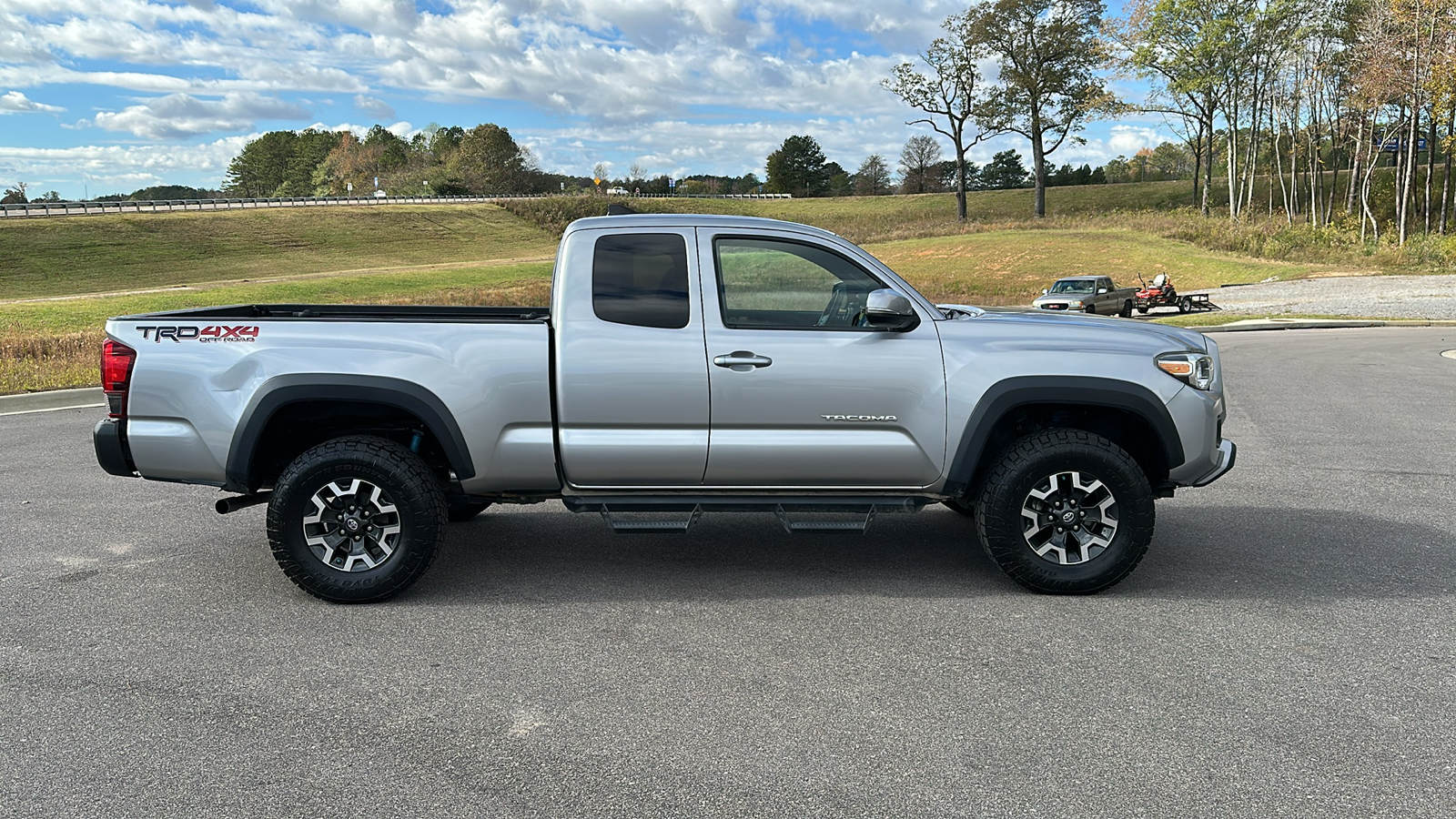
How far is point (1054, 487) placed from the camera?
5090 mm

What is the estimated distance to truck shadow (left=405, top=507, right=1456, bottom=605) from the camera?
5266 mm

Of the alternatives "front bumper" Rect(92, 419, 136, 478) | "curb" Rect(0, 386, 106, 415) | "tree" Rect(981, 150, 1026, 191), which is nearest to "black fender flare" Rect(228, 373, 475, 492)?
"front bumper" Rect(92, 419, 136, 478)

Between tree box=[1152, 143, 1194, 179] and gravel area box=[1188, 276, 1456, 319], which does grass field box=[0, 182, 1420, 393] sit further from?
tree box=[1152, 143, 1194, 179]

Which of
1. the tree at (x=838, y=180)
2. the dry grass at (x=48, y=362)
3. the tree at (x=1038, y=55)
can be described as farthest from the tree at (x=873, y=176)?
the dry grass at (x=48, y=362)

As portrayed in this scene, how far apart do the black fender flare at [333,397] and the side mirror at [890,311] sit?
84.7 inches

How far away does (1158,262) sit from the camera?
38.8 metres

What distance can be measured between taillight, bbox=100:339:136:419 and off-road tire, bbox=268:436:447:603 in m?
0.88

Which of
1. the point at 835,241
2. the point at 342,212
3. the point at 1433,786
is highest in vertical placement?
the point at 342,212

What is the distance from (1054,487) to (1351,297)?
94.6 feet

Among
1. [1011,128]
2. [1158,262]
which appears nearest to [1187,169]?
[1011,128]

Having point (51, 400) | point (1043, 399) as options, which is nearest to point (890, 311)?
point (1043, 399)

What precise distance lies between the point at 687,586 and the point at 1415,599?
12.2 feet

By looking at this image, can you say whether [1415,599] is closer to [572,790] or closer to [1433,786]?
[1433,786]

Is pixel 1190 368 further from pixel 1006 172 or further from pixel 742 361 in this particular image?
pixel 1006 172
